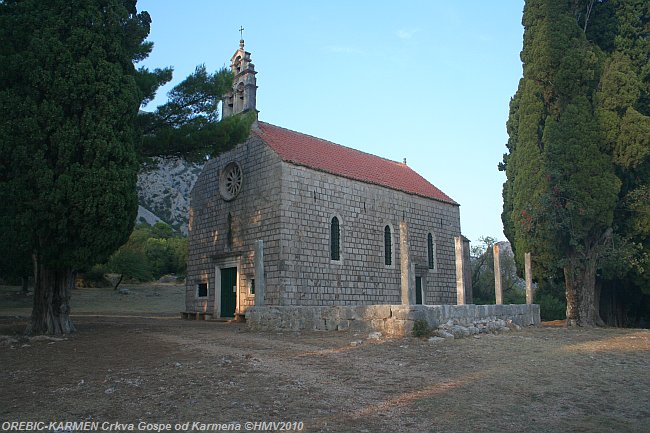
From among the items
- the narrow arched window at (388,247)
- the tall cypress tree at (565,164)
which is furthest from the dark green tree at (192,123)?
the tall cypress tree at (565,164)

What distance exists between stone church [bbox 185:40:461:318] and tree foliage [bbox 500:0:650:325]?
17.3 feet

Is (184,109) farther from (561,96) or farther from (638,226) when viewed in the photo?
(638,226)

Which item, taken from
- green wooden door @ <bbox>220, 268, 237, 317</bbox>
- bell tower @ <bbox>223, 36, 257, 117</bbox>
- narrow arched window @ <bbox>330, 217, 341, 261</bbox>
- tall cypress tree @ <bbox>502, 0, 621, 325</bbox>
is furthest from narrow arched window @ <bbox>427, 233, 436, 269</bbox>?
bell tower @ <bbox>223, 36, 257, 117</bbox>

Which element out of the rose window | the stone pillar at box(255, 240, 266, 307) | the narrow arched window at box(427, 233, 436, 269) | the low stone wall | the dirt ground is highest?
the rose window

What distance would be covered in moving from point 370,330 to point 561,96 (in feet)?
41.9

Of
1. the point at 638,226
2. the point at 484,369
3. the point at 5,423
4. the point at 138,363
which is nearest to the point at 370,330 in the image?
the point at 484,369

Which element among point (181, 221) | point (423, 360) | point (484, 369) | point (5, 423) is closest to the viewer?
point (5, 423)

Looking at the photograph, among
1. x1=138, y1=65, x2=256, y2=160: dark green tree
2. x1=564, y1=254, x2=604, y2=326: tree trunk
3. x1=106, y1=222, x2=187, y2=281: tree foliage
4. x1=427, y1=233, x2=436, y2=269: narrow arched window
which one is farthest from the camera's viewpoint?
x1=106, y1=222, x2=187, y2=281: tree foliage

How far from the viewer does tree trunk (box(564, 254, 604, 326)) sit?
18.5m

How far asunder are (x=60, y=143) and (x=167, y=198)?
72574 millimetres

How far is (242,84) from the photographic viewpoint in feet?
73.8

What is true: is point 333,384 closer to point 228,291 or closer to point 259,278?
point 259,278

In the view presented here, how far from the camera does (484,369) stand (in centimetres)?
866

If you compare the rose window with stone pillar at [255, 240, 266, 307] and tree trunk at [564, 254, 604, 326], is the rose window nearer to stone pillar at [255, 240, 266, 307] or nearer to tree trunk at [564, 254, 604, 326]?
stone pillar at [255, 240, 266, 307]
